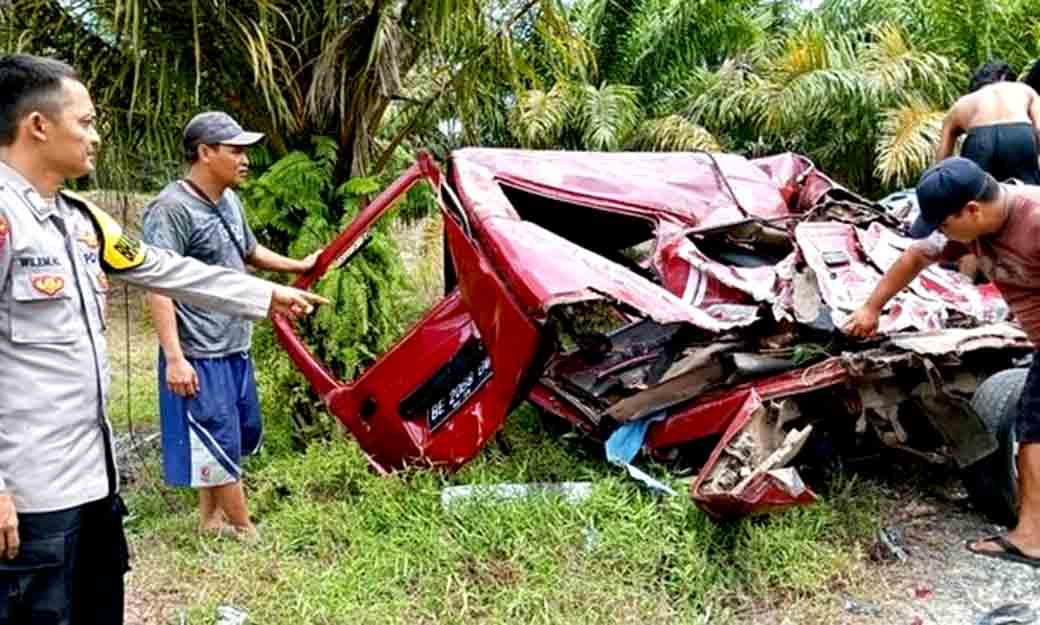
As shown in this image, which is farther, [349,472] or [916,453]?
[349,472]

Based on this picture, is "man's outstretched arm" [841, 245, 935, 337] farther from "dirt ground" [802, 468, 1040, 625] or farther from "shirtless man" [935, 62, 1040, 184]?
"shirtless man" [935, 62, 1040, 184]

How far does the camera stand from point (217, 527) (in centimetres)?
390

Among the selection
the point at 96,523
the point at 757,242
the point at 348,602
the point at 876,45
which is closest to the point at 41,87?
the point at 96,523

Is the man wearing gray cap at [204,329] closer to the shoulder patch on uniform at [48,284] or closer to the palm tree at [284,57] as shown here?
the palm tree at [284,57]

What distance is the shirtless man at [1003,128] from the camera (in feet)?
16.5

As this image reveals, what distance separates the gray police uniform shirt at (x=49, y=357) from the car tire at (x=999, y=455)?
3.13 metres

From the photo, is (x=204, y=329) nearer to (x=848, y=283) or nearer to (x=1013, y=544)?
(x=848, y=283)

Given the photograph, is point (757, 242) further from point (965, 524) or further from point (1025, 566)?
point (1025, 566)

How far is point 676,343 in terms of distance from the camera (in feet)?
12.4

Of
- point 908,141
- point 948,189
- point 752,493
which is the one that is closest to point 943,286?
point 948,189

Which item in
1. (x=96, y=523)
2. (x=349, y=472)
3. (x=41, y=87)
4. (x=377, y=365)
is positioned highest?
(x=41, y=87)

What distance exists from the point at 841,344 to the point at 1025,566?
1001 mm

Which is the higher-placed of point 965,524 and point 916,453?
point 916,453

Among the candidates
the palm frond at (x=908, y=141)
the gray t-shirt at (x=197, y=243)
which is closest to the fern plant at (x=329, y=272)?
the gray t-shirt at (x=197, y=243)
